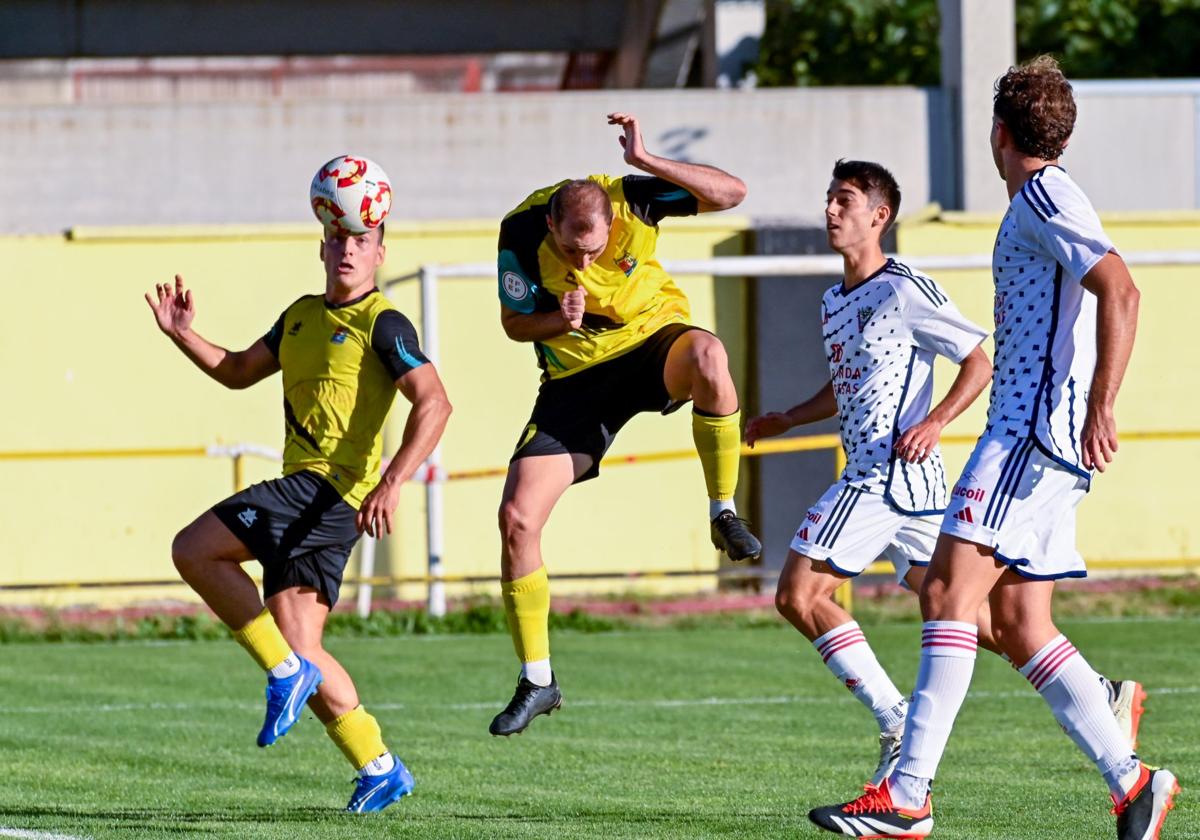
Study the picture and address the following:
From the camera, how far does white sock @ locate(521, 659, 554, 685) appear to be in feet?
22.7

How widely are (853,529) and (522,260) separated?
5.14ft

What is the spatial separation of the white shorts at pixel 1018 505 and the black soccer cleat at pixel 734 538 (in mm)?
1691

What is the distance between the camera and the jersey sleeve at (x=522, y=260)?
23.3ft

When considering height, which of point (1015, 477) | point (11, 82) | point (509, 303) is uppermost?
point (11, 82)

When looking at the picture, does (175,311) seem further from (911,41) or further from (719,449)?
(911,41)

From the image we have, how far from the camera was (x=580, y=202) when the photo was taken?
686cm

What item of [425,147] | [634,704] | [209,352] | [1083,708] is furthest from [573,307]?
[425,147]

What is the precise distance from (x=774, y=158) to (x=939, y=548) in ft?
40.6

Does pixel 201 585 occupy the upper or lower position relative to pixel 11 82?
lower

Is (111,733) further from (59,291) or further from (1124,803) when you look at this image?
(59,291)

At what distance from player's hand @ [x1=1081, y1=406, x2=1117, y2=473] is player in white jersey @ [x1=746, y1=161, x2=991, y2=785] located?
4.62 feet

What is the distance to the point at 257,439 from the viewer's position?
55.5 ft

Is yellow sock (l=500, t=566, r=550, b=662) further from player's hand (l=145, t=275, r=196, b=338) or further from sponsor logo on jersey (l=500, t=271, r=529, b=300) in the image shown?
player's hand (l=145, t=275, r=196, b=338)

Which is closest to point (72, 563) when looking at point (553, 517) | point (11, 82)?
point (553, 517)
